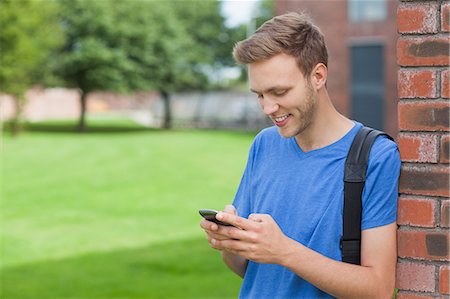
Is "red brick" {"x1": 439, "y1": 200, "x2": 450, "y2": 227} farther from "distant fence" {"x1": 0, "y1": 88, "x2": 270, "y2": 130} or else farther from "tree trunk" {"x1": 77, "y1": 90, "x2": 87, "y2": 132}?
"tree trunk" {"x1": 77, "y1": 90, "x2": 87, "y2": 132}

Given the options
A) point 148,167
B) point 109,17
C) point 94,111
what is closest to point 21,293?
point 148,167

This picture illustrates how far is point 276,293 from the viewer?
2336 millimetres

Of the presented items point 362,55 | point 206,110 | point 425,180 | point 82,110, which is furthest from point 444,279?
point 206,110

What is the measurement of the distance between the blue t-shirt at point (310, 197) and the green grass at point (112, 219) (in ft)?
20.6

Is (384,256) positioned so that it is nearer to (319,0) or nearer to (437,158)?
(437,158)

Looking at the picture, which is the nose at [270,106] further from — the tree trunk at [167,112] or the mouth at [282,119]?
the tree trunk at [167,112]

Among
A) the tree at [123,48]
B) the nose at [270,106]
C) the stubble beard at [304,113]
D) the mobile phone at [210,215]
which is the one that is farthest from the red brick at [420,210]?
the tree at [123,48]

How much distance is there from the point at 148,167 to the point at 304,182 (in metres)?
23.0

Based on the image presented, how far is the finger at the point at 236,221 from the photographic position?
205 centimetres

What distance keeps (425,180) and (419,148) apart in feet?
0.33

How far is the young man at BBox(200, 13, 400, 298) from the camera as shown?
2.12 metres

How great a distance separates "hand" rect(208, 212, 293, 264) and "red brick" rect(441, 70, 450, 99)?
0.69 metres

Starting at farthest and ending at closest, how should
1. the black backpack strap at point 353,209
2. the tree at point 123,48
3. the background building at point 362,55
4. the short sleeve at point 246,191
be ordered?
the tree at point 123,48, the background building at point 362,55, the short sleeve at point 246,191, the black backpack strap at point 353,209

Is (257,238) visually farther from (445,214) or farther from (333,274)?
(445,214)
